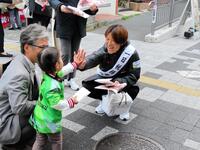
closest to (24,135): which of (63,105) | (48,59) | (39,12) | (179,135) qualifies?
(63,105)

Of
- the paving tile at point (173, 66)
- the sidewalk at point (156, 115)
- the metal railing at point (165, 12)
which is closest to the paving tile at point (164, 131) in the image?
the sidewalk at point (156, 115)

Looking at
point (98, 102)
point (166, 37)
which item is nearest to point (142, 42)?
point (166, 37)

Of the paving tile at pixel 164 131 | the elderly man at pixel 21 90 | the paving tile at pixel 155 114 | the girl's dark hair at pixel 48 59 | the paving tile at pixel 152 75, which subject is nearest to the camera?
the girl's dark hair at pixel 48 59

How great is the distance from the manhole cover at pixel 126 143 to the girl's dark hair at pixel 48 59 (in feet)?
3.84

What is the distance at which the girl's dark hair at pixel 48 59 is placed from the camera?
265cm

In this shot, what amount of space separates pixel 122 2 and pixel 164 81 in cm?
879

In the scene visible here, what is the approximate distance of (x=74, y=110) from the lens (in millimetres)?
4305

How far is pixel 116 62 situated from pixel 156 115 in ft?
3.09

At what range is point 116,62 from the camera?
153 inches

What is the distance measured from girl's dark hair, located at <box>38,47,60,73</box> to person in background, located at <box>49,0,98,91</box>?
1.93 meters

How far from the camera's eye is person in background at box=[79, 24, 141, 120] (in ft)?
12.3

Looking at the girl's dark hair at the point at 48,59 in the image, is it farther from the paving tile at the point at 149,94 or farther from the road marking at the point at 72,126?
the paving tile at the point at 149,94

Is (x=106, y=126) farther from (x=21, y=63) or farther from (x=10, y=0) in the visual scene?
(x=10, y=0)

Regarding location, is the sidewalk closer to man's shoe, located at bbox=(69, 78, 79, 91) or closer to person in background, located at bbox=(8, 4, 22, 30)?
man's shoe, located at bbox=(69, 78, 79, 91)
